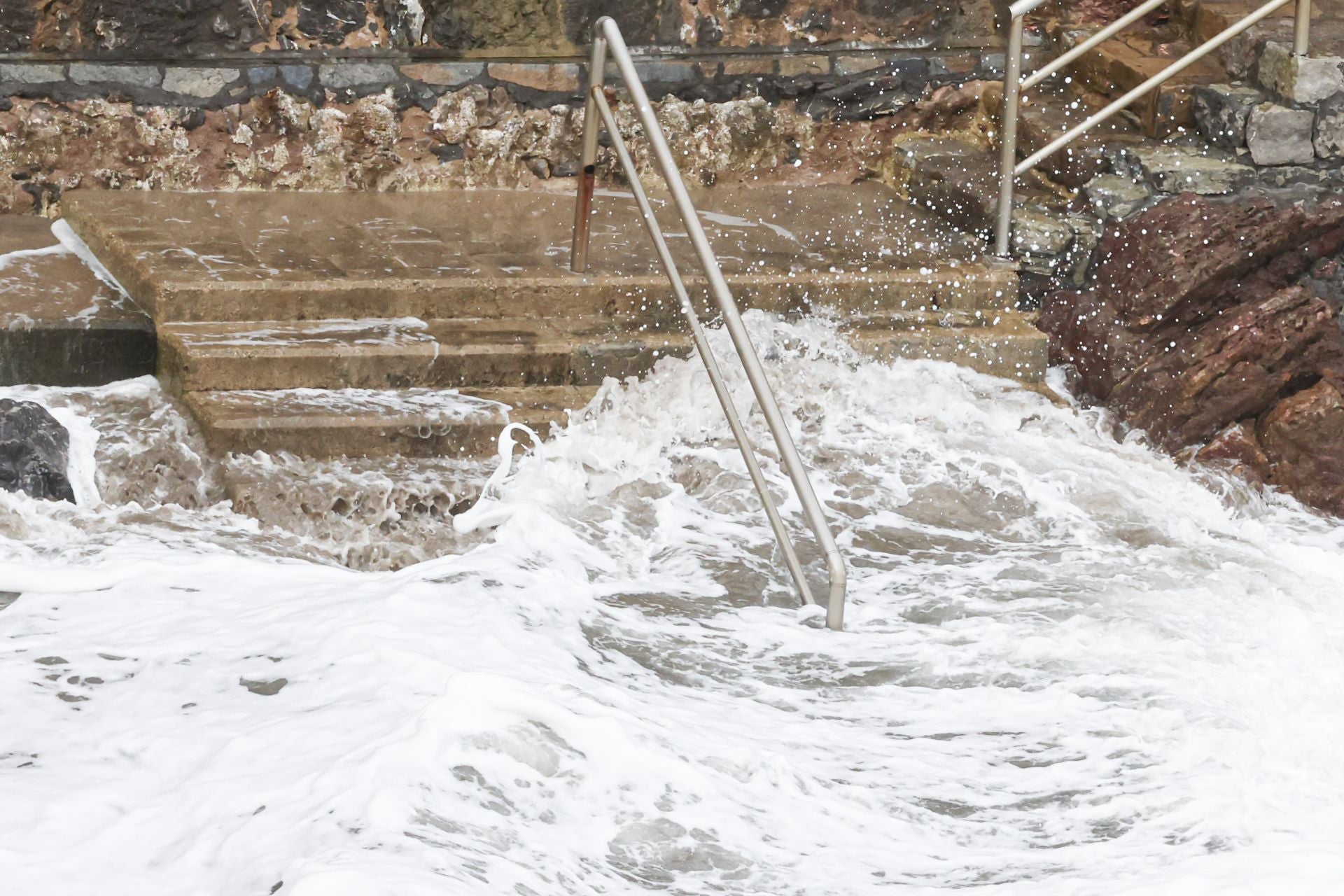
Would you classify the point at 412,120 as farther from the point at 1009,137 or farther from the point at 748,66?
the point at 1009,137

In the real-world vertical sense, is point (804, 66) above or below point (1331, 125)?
above

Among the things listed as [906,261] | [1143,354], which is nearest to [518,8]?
[906,261]

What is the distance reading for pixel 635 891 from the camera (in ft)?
8.93

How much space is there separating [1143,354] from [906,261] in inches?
36.2

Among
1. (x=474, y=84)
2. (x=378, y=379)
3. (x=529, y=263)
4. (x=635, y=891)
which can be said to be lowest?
(x=635, y=891)

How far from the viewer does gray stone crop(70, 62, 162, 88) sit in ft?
19.4

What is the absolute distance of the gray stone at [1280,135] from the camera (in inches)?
226

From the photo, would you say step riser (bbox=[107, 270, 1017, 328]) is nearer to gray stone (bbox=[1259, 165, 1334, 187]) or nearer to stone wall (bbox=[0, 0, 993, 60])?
gray stone (bbox=[1259, 165, 1334, 187])

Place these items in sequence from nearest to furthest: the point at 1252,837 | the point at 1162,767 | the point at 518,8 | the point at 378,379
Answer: the point at 1252,837 < the point at 1162,767 < the point at 378,379 < the point at 518,8

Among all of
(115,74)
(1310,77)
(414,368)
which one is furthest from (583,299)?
(1310,77)

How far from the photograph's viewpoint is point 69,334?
4.82 m

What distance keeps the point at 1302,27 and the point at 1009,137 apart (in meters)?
1.21

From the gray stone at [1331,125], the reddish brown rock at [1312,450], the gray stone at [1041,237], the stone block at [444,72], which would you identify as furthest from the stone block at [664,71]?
the reddish brown rock at [1312,450]

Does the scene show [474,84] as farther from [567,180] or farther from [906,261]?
[906,261]
